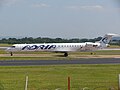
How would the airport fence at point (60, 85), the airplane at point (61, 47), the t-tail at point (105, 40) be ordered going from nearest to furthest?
1. the airport fence at point (60, 85)
2. the airplane at point (61, 47)
3. the t-tail at point (105, 40)

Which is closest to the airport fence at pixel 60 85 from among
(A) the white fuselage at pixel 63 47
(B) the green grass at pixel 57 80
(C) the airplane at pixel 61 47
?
(B) the green grass at pixel 57 80

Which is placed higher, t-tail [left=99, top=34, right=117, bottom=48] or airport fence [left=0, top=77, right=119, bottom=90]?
t-tail [left=99, top=34, right=117, bottom=48]

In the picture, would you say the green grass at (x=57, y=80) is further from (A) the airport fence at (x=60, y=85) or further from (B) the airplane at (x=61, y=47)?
(B) the airplane at (x=61, y=47)

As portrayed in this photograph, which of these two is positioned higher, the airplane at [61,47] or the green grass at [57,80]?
the airplane at [61,47]

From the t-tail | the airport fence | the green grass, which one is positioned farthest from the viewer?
the t-tail

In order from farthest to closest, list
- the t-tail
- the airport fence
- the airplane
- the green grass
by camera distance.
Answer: the t-tail, the airplane, the green grass, the airport fence

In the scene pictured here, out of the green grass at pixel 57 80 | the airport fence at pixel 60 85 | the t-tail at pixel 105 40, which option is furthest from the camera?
the t-tail at pixel 105 40

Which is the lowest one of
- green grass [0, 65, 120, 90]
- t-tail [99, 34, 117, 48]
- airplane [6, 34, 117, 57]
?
green grass [0, 65, 120, 90]

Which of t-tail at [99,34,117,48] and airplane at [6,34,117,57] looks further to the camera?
t-tail at [99,34,117,48]

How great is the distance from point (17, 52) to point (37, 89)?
215 feet

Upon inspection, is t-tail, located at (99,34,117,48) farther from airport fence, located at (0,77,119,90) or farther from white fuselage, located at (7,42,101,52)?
airport fence, located at (0,77,119,90)

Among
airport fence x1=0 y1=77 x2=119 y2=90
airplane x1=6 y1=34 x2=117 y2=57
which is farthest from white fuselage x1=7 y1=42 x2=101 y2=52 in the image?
airport fence x1=0 y1=77 x2=119 y2=90

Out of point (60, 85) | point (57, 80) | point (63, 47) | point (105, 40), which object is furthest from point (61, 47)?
point (60, 85)

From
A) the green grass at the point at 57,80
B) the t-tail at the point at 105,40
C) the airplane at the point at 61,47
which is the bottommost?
the green grass at the point at 57,80
